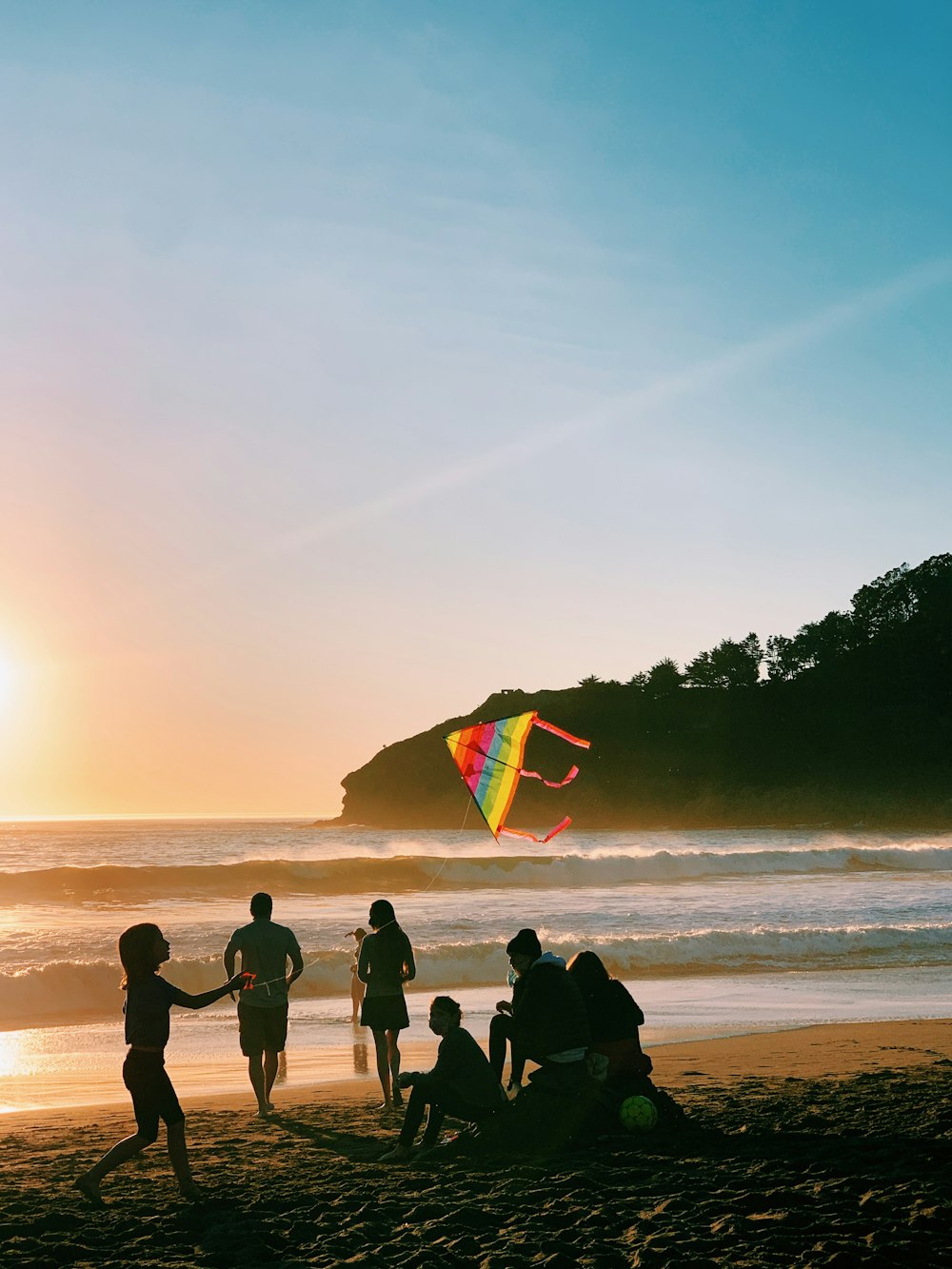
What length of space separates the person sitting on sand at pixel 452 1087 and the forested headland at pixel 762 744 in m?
61.8

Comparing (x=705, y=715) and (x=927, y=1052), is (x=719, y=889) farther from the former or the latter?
(x=705, y=715)

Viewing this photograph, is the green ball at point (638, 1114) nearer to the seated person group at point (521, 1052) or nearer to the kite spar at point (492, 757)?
the seated person group at point (521, 1052)

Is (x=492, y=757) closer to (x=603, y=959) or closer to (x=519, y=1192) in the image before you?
(x=519, y=1192)

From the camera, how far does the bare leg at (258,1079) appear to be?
25.7 ft

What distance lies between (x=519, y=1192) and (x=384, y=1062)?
2.88 m

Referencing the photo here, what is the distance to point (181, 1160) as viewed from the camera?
546cm

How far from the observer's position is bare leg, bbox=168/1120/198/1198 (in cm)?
546

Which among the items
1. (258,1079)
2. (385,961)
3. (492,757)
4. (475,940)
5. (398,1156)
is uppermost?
(492,757)

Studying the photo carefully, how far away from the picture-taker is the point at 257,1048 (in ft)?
25.7

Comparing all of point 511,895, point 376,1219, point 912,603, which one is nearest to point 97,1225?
point 376,1219

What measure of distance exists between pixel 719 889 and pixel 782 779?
6013 centimetres

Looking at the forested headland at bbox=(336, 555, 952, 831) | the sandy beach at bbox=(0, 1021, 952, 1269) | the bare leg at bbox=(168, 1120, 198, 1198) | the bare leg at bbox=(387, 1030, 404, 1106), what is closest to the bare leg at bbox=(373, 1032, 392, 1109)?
the bare leg at bbox=(387, 1030, 404, 1106)

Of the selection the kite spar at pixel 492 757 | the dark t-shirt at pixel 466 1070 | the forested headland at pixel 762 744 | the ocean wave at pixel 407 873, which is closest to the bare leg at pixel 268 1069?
the dark t-shirt at pixel 466 1070

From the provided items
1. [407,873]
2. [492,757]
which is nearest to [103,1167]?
[492,757]
